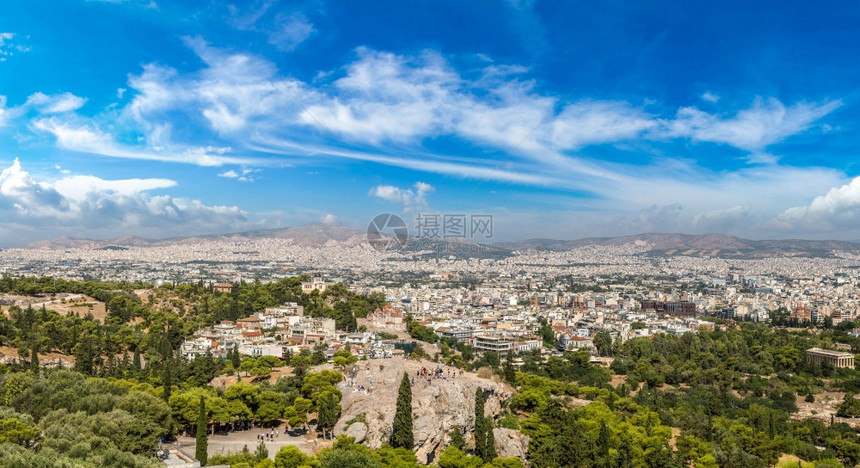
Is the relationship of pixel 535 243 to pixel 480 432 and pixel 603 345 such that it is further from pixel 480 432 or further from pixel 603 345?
pixel 480 432

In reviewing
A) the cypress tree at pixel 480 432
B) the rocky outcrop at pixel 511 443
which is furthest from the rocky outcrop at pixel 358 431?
the rocky outcrop at pixel 511 443

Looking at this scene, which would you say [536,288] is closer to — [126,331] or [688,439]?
[126,331]

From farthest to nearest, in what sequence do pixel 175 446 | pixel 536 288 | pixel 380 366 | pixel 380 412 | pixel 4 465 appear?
pixel 536 288
pixel 380 366
pixel 380 412
pixel 175 446
pixel 4 465

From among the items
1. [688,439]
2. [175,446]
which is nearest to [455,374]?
[688,439]

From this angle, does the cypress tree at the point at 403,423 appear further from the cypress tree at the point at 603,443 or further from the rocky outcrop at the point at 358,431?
the cypress tree at the point at 603,443

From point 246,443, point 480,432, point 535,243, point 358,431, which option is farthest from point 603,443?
point 535,243

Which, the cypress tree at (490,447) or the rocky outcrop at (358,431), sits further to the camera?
the rocky outcrop at (358,431)
